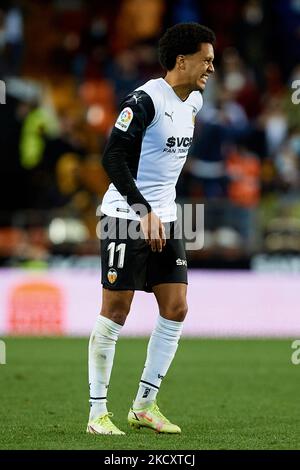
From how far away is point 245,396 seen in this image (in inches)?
339

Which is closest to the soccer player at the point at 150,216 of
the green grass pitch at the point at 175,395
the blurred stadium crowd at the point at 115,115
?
the green grass pitch at the point at 175,395

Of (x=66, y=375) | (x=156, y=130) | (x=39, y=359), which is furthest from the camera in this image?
(x=39, y=359)

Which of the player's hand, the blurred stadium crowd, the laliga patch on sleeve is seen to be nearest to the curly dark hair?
the laliga patch on sleeve

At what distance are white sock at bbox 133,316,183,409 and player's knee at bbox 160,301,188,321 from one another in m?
0.03

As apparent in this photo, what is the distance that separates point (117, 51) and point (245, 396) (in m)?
10.7

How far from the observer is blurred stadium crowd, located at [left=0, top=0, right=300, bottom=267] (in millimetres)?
14031

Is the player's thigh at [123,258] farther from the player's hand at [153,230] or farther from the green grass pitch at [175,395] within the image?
the green grass pitch at [175,395]

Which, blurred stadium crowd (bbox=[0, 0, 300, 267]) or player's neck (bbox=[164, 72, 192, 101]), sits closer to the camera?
player's neck (bbox=[164, 72, 192, 101])

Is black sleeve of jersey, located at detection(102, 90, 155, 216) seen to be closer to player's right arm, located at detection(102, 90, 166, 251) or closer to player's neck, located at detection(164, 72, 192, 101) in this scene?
player's right arm, located at detection(102, 90, 166, 251)

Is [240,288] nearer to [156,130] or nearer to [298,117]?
[298,117]

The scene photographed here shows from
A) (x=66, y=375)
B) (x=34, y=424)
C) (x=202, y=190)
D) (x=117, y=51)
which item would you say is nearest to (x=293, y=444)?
(x=34, y=424)

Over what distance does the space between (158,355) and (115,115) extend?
33.2 feet

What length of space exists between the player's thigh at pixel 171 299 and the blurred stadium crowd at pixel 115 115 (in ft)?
23.1

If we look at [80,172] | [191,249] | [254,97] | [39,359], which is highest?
[254,97]
